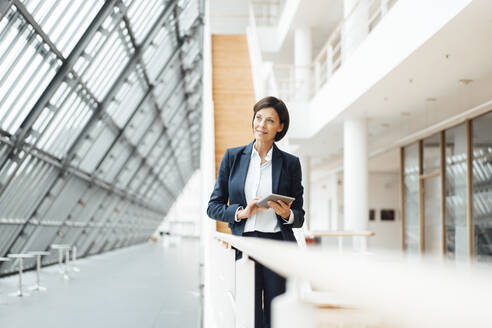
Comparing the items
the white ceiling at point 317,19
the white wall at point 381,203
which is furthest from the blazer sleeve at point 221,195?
the white wall at point 381,203

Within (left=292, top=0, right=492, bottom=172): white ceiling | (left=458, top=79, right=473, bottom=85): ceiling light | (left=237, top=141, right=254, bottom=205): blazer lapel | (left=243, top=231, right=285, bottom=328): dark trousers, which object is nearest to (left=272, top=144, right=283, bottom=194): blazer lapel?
(left=237, top=141, right=254, bottom=205): blazer lapel

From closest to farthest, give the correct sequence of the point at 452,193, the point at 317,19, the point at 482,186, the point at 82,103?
the point at 482,186 → the point at 452,193 → the point at 82,103 → the point at 317,19

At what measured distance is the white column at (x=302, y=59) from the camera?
1510 cm

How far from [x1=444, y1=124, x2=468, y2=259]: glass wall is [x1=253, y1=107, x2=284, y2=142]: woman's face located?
8701 mm

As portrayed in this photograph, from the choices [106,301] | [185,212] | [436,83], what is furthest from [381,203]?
[185,212]

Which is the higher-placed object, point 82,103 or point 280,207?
point 82,103

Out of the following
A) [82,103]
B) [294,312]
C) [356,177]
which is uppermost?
[82,103]

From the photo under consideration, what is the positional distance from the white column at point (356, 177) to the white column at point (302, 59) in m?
3.30

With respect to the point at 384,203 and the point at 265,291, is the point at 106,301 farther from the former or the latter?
the point at 384,203

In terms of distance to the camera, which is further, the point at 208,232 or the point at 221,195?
the point at 208,232

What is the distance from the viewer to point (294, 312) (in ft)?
2.94

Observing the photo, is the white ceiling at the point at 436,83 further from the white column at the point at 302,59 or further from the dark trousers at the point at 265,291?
the dark trousers at the point at 265,291

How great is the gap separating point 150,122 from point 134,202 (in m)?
7.60

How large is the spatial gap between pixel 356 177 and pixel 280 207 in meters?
9.93
